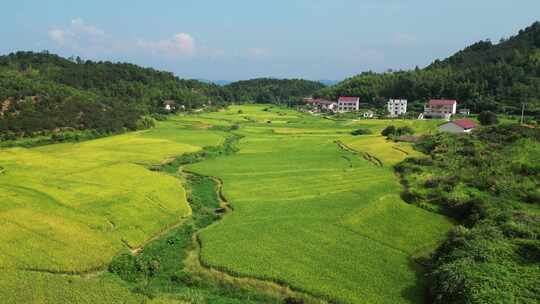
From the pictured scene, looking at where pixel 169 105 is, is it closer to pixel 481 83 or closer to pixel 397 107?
pixel 397 107

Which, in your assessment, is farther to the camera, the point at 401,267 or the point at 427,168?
the point at 427,168

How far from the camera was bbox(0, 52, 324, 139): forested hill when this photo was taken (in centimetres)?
6088

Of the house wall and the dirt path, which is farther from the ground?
the house wall

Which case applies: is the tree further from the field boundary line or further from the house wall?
the house wall

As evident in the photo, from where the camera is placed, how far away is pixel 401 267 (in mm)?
18641

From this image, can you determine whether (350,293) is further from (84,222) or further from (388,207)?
(84,222)

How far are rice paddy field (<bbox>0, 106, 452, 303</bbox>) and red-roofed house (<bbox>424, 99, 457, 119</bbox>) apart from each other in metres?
55.5

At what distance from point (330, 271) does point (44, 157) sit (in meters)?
36.3

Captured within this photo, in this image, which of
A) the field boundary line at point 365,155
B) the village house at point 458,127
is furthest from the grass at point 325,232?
the village house at point 458,127

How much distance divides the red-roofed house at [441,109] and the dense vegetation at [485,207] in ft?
154

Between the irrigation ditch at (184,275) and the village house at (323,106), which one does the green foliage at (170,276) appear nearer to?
the irrigation ditch at (184,275)

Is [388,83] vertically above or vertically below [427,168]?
above

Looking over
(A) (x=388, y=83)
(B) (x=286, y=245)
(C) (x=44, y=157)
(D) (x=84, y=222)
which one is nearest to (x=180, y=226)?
(D) (x=84, y=222)

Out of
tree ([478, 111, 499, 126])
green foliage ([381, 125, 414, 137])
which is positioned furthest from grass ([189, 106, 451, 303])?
tree ([478, 111, 499, 126])
